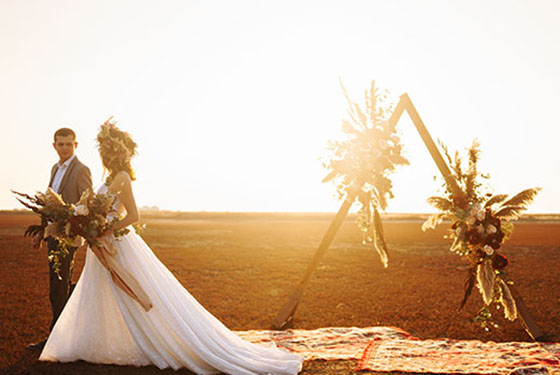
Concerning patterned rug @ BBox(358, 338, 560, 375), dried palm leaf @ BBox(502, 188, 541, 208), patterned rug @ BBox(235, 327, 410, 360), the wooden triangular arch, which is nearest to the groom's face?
patterned rug @ BBox(235, 327, 410, 360)

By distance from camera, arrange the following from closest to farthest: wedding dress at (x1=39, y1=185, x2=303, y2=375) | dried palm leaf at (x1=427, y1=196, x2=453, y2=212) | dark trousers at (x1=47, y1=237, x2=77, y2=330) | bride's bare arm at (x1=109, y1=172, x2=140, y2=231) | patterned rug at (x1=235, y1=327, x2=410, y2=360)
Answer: wedding dress at (x1=39, y1=185, x2=303, y2=375) < bride's bare arm at (x1=109, y1=172, x2=140, y2=231) < patterned rug at (x1=235, y1=327, x2=410, y2=360) < dark trousers at (x1=47, y1=237, x2=77, y2=330) < dried palm leaf at (x1=427, y1=196, x2=453, y2=212)

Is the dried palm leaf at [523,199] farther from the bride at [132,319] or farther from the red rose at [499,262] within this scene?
the bride at [132,319]

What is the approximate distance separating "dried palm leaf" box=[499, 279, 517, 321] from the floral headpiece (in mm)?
6714

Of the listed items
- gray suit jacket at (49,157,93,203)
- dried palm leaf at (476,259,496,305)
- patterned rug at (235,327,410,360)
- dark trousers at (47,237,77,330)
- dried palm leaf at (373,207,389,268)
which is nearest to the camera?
patterned rug at (235,327,410,360)

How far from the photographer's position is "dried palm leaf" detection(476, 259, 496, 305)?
7816mm

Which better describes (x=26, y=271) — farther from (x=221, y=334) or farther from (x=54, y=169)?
(x=221, y=334)

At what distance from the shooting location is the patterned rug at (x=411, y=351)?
634 cm

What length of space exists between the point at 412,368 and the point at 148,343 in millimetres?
3625

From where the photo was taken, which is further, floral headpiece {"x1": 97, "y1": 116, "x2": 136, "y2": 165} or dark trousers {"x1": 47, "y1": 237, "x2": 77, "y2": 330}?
dark trousers {"x1": 47, "y1": 237, "x2": 77, "y2": 330}

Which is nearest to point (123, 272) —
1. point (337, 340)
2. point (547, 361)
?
point (337, 340)

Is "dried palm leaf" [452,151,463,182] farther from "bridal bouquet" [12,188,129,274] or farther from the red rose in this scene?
"bridal bouquet" [12,188,129,274]

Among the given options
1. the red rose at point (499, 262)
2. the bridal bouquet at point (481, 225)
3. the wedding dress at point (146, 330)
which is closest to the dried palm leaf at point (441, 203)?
the bridal bouquet at point (481, 225)

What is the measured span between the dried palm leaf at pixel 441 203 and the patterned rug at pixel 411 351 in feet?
7.78

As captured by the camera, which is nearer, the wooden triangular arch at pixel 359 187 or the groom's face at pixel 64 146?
the groom's face at pixel 64 146
